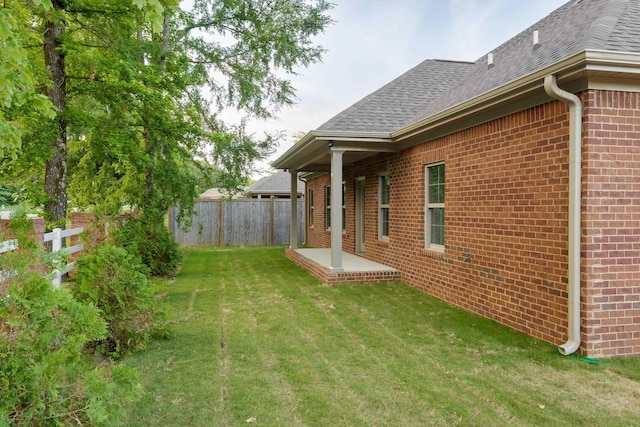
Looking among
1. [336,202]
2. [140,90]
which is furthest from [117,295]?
[336,202]

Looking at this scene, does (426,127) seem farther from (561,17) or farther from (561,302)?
(561,302)

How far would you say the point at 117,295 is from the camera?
15.0 feet

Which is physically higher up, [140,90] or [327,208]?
[140,90]

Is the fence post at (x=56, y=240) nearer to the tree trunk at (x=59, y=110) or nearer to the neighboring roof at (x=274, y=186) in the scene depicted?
the tree trunk at (x=59, y=110)

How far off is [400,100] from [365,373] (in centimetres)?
724

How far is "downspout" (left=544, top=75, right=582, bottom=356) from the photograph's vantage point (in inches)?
172

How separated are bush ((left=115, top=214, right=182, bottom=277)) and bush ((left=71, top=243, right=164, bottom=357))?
4.86 meters

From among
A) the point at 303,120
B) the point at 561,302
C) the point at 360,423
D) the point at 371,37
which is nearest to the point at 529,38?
the point at 561,302

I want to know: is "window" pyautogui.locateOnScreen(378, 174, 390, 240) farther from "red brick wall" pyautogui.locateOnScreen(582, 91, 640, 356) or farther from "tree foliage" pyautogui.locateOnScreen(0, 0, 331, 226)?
"red brick wall" pyautogui.locateOnScreen(582, 91, 640, 356)

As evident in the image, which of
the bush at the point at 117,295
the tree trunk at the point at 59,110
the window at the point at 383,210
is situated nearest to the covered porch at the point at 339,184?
the window at the point at 383,210

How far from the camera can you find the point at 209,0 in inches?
492

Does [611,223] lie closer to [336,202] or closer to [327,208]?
[336,202]

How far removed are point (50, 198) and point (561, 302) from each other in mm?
7482

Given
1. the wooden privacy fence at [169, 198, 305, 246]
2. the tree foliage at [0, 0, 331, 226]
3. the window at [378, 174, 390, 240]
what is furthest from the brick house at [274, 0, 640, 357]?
the wooden privacy fence at [169, 198, 305, 246]
